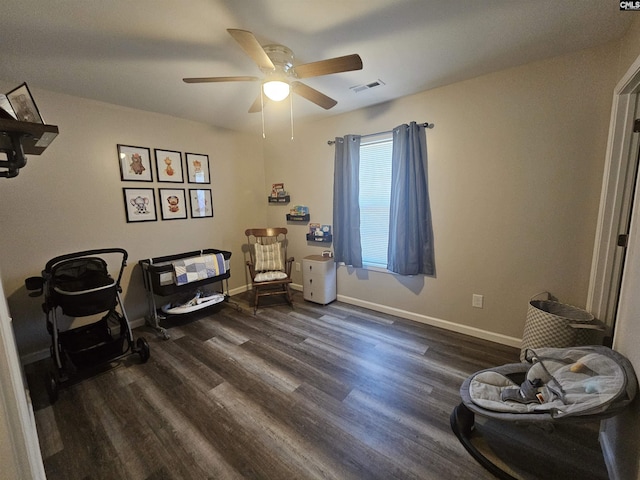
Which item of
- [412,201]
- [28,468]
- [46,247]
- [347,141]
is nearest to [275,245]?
[347,141]

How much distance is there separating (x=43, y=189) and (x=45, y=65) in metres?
1.05

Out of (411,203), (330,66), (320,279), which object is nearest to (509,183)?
(411,203)

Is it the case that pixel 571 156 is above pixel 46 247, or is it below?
above

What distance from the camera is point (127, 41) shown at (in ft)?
5.58

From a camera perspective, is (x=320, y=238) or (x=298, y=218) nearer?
(x=320, y=238)

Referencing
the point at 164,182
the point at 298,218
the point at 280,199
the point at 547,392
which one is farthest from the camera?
the point at 280,199

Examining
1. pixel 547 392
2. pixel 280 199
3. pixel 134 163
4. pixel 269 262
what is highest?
pixel 134 163

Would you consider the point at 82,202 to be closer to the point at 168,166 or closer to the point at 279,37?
the point at 168,166

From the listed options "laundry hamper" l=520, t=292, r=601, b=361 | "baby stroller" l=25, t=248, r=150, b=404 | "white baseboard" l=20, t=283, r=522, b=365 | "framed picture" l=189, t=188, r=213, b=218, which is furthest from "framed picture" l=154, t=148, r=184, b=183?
"laundry hamper" l=520, t=292, r=601, b=361

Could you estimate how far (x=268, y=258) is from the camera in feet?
12.1

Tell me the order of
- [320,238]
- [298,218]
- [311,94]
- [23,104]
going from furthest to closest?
1. [298,218]
2. [320,238]
3. [311,94]
4. [23,104]

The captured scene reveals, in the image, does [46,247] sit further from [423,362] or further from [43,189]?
[423,362]

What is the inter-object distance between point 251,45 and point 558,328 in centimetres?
278

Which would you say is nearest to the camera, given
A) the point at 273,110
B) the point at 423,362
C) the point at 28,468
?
the point at 28,468
